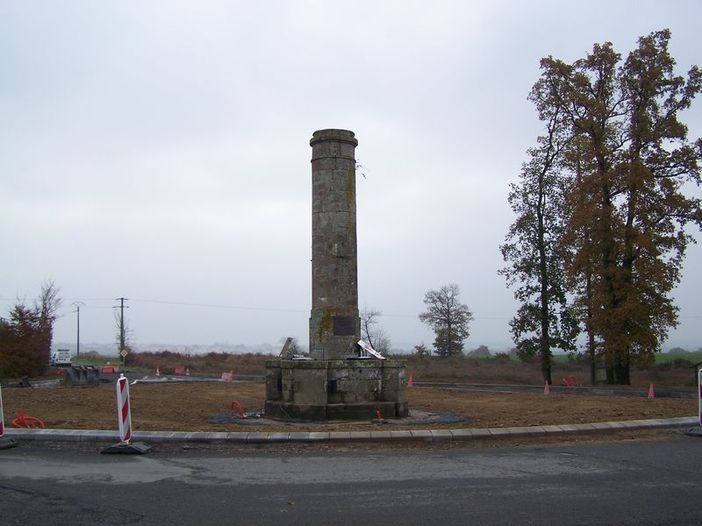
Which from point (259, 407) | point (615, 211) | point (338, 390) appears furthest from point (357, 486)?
point (615, 211)

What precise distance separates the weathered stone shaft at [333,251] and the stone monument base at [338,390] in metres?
0.70

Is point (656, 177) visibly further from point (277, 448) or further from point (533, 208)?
point (277, 448)

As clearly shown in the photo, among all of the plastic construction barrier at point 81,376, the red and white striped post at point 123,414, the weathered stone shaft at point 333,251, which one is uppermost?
the weathered stone shaft at point 333,251

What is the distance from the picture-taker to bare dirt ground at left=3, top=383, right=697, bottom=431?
12352mm

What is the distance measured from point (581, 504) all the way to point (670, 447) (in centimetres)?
414

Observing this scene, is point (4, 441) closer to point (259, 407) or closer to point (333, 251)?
point (333, 251)

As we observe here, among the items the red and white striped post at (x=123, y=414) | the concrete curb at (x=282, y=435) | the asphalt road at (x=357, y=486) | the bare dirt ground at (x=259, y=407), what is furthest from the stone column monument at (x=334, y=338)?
the red and white striped post at (x=123, y=414)

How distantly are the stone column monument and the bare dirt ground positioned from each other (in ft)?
2.45

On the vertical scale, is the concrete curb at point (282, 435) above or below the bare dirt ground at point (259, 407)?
above

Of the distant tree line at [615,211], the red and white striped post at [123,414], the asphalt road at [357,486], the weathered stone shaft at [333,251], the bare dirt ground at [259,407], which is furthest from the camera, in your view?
the distant tree line at [615,211]

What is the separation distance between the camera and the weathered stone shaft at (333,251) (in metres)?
14.7

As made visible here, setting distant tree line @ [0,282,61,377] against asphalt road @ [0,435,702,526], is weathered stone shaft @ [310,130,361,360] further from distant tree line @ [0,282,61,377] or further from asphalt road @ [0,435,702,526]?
distant tree line @ [0,282,61,377]

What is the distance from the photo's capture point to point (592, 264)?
92.9 ft

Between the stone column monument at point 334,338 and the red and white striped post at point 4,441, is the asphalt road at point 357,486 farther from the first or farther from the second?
the stone column monument at point 334,338
